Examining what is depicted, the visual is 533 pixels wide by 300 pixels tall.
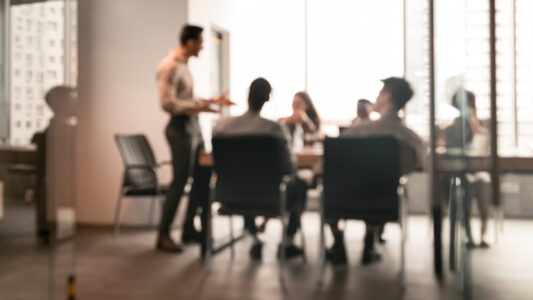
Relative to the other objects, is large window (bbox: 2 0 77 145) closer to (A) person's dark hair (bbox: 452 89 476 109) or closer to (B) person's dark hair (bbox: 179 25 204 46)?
(A) person's dark hair (bbox: 452 89 476 109)

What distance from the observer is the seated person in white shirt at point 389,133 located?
147 inches

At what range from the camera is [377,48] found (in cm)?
711

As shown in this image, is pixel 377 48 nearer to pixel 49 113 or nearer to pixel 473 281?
pixel 473 281

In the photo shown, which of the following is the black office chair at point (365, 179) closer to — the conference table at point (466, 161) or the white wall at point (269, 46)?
the conference table at point (466, 161)

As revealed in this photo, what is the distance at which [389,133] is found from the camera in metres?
3.74

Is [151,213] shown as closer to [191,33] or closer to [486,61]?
[191,33]

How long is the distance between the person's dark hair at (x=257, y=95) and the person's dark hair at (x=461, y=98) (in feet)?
4.77

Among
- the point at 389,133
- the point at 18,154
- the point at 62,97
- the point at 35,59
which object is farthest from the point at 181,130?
the point at 62,97

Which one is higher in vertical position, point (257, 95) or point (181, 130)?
point (257, 95)

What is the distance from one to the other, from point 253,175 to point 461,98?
1391 millimetres

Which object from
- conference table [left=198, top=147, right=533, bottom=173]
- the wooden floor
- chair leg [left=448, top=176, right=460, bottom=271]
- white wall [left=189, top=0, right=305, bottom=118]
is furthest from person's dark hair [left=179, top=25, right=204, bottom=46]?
white wall [left=189, top=0, right=305, bottom=118]

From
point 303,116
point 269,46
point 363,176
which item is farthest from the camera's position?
point 269,46

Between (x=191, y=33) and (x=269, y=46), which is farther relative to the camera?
(x=269, y=46)

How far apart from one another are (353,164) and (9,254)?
2.02 metres
